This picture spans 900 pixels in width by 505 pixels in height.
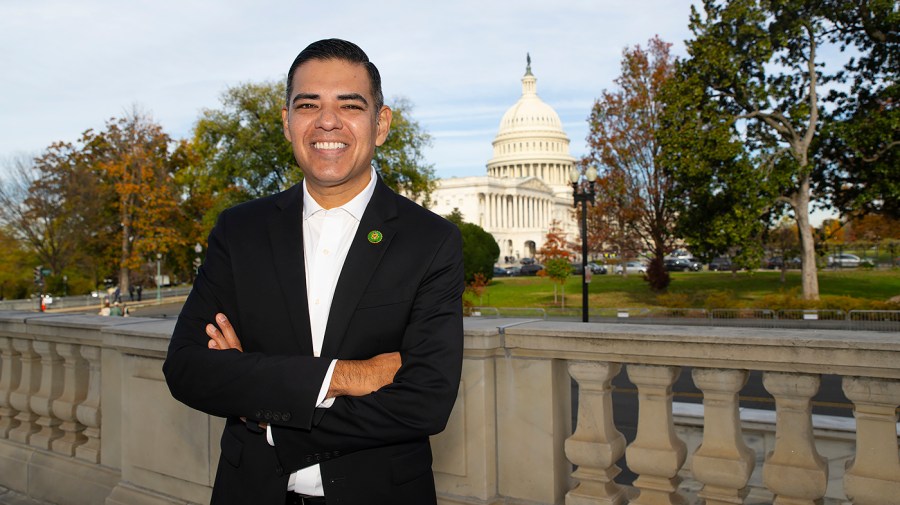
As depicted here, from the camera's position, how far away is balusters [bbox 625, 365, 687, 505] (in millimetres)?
3561

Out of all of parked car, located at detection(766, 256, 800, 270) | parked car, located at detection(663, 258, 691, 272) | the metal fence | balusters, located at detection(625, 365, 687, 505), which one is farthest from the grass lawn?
balusters, located at detection(625, 365, 687, 505)

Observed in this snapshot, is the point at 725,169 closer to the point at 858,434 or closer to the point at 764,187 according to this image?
the point at 764,187

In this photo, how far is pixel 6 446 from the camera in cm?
624

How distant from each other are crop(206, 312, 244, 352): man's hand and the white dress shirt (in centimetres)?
31

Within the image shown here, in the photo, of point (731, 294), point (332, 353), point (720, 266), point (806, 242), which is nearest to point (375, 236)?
point (332, 353)

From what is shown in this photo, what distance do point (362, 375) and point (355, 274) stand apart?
0.34m

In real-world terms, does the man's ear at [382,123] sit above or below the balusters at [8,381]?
above

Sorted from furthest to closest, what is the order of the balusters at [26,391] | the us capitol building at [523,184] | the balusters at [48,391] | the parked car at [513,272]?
the us capitol building at [523,184] < the parked car at [513,272] < the balusters at [26,391] < the balusters at [48,391]

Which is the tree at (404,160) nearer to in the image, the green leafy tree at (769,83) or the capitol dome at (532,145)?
the green leafy tree at (769,83)

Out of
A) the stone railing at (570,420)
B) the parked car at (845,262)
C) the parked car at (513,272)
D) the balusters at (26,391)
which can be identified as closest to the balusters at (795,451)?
the stone railing at (570,420)

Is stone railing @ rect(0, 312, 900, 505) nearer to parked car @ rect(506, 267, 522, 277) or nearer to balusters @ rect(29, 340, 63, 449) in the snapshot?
balusters @ rect(29, 340, 63, 449)

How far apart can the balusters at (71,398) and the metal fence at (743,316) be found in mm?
16120

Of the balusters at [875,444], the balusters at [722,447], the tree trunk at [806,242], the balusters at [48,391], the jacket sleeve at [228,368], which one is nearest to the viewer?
the jacket sleeve at [228,368]

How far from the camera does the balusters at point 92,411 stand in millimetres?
5477
